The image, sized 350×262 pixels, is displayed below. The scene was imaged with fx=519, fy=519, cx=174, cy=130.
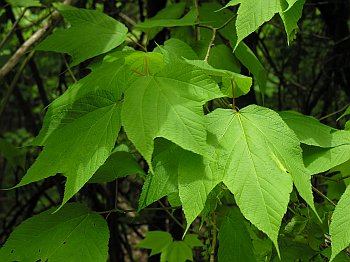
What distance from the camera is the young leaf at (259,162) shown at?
2.85 ft

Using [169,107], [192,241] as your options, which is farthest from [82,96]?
[192,241]

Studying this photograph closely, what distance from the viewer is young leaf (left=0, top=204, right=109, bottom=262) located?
3.50 feet

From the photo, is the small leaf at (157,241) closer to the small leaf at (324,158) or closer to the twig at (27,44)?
the twig at (27,44)

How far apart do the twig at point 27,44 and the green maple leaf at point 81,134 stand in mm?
669

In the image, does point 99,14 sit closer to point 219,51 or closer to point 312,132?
point 219,51

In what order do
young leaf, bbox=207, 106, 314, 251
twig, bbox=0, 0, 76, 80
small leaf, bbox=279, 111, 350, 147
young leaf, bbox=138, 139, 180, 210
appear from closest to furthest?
young leaf, bbox=207, 106, 314, 251 < young leaf, bbox=138, 139, 180, 210 < small leaf, bbox=279, 111, 350, 147 < twig, bbox=0, 0, 76, 80

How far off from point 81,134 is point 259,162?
0.35 m

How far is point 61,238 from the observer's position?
1.10 metres

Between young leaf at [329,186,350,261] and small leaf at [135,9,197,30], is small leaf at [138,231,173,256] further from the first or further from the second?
young leaf at [329,186,350,261]

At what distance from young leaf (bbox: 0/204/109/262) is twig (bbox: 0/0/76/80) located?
0.72 meters

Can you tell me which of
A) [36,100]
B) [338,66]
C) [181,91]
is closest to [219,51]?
[181,91]

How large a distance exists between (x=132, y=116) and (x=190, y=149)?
0.41 ft

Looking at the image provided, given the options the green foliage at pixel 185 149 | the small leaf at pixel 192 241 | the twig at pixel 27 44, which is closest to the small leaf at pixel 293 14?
the green foliage at pixel 185 149

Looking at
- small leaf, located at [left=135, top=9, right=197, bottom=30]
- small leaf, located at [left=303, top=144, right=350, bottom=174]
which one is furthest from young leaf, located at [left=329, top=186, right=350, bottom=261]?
small leaf, located at [left=135, top=9, right=197, bottom=30]
